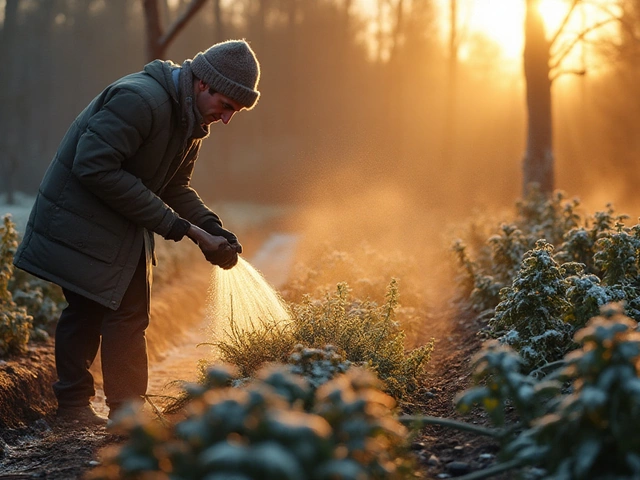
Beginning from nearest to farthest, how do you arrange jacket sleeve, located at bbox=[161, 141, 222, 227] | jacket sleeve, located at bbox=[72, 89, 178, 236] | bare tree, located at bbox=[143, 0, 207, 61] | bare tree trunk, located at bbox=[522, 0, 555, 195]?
jacket sleeve, located at bbox=[72, 89, 178, 236], jacket sleeve, located at bbox=[161, 141, 222, 227], bare tree trunk, located at bbox=[522, 0, 555, 195], bare tree, located at bbox=[143, 0, 207, 61]

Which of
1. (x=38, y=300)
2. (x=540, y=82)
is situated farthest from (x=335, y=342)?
(x=540, y=82)

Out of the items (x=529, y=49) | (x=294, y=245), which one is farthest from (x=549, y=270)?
(x=294, y=245)

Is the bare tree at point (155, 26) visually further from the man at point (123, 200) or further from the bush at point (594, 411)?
the bush at point (594, 411)

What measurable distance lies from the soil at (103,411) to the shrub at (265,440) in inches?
43.7

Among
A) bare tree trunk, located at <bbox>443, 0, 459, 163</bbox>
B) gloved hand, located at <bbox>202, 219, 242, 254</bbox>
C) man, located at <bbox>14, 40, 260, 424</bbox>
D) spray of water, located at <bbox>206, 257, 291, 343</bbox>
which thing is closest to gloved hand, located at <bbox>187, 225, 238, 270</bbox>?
man, located at <bbox>14, 40, 260, 424</bbox>

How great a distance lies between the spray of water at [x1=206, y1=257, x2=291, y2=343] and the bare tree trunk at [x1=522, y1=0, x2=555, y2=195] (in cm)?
742

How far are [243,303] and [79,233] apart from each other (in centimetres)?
110

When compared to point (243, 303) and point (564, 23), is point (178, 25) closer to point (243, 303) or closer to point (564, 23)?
point (564, 23)

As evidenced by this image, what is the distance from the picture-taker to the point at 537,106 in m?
12.0

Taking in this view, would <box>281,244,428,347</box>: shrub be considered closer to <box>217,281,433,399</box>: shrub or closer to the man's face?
<box>217,281,433,399</box>: shrub

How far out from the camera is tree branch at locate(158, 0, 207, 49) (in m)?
12.4

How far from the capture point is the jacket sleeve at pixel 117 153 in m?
4.12

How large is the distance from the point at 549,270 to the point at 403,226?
14.7 metres

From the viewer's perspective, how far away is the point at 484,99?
51.1 meters
